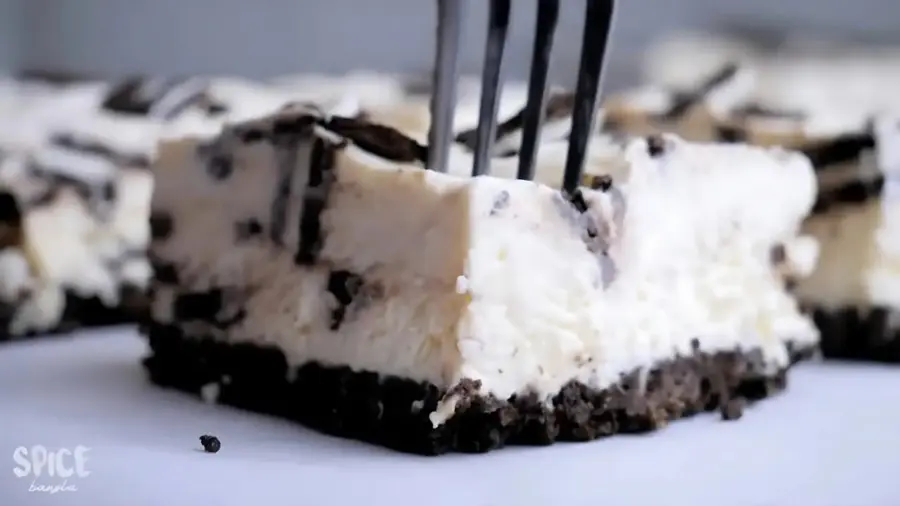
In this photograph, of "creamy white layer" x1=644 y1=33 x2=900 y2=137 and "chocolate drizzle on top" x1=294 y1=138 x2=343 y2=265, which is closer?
"chocolate drizzle on top" x1=294 y1=138 x2=343 y2=265

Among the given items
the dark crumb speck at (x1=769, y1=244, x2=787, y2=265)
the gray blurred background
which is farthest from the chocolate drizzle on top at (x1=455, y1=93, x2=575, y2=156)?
the gray blurred background

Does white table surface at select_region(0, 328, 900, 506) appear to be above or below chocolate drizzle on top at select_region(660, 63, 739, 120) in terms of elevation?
below

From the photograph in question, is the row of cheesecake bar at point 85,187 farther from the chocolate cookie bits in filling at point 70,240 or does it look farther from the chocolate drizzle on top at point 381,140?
the chocolate drizzle on top at point 381,140

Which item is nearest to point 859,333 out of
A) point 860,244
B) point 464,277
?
point 860,244

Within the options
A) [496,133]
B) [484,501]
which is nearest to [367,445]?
[484,501]

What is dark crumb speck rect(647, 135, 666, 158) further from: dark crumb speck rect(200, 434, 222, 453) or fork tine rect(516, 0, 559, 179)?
dark crumb speck rect(200, 434, 222, 453)

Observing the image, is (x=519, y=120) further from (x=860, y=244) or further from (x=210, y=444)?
(x=860, y=244)

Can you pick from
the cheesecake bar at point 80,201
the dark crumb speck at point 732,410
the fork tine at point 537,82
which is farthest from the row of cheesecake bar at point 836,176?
the cheesecake bar at point 80,201

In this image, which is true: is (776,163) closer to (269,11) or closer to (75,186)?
(75,186)
